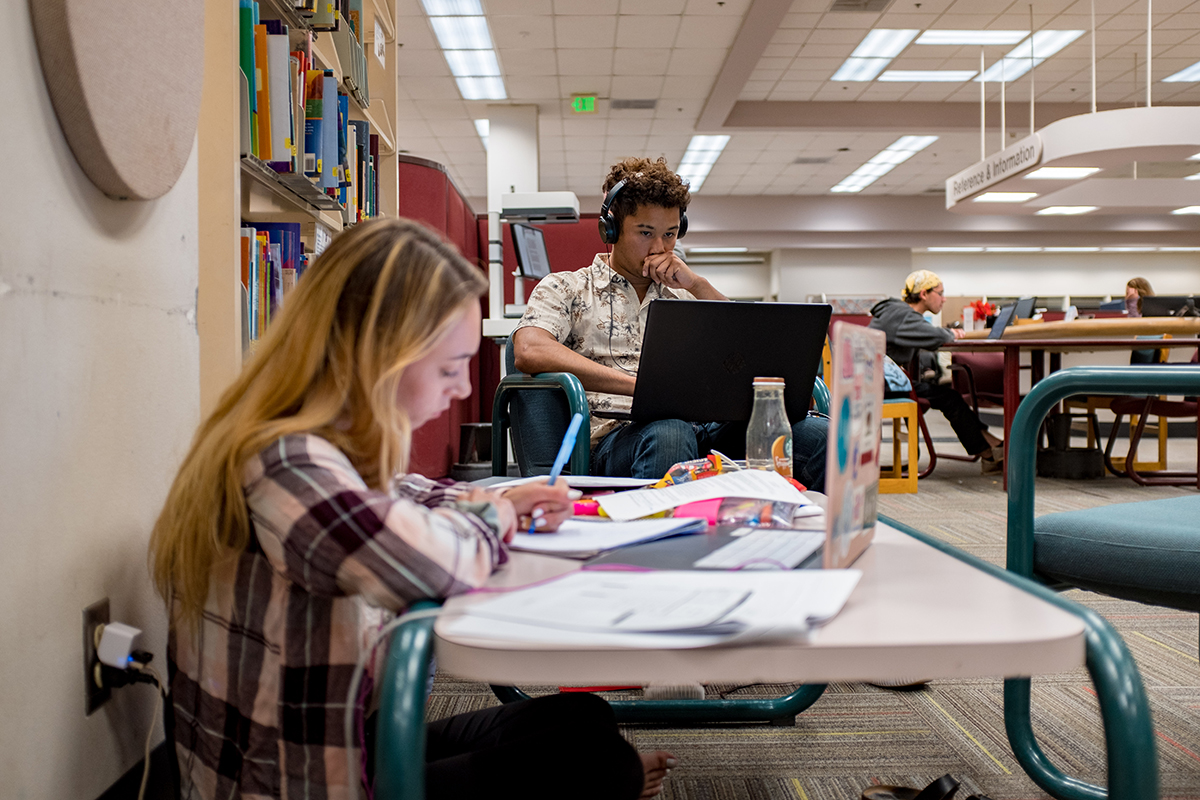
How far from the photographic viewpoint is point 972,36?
5.92m

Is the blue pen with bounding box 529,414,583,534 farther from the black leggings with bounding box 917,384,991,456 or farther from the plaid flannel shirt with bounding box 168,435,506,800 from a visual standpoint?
the black leggings with bounding box 917,384,991,456

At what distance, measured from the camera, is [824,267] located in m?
12.1

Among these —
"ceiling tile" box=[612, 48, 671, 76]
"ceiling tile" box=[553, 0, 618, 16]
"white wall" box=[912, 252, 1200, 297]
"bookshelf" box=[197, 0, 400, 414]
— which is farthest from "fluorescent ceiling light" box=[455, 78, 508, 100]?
"white wall" box=[912, 252, 1200, 297]

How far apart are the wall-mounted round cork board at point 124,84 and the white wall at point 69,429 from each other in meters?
0.02

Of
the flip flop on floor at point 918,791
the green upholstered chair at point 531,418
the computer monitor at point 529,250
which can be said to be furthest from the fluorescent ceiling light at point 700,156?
the flip flop on floor at point 918,791

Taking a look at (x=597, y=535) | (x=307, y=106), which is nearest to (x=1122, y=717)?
(x=597, y=535)

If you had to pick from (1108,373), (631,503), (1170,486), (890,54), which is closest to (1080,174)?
(890,54)

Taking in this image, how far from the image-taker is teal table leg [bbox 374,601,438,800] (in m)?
0.46

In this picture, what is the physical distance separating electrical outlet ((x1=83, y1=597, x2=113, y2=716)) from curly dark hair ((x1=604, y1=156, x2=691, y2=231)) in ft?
4.36

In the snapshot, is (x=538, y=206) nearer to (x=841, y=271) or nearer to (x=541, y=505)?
(x=541, y=505)

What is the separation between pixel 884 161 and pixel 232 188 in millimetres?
8965

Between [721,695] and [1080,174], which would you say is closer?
[721,695]

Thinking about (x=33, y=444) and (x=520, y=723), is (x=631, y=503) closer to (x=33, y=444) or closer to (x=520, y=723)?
(x=520, y=723)

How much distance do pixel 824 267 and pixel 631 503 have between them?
1194 cm
